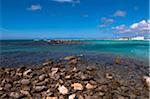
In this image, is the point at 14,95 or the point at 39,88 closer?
the point at 14,95

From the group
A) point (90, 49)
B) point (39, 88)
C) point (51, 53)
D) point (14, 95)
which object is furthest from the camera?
point (90, 49)

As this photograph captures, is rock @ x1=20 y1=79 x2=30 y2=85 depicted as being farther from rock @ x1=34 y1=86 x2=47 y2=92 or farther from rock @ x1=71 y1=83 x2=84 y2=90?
rock @ x1=71 y1=83 x2=84 y2=90

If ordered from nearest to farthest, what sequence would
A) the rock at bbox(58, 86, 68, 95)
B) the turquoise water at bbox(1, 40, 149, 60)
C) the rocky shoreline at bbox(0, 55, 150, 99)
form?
the rocky shoreline at bbox(0, 55, 150, 99)
the rock at bbox(58, 86, 68, 95)
the turquoise water at bbox(1, 40, 149, 60)

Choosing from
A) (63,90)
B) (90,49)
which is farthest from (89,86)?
(90,49)

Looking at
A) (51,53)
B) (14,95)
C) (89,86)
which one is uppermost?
(51,53)

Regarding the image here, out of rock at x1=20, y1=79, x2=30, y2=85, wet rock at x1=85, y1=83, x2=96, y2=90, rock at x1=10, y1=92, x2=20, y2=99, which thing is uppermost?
rock at x1=20, y1=79, x2=30, y2=85

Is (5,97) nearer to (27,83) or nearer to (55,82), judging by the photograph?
(27,83)

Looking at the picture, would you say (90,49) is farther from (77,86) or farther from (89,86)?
(77,86)

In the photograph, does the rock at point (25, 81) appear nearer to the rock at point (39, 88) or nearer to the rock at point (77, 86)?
the rock at point (39, 88)

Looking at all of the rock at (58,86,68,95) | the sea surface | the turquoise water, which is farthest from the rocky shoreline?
the turquoise water

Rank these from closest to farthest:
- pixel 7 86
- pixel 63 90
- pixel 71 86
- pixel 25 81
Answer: pixel 63 90 → pixel 71 86 → pixel 7 86 → pixel 25 81

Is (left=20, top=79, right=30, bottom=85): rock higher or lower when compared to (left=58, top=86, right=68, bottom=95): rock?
higher

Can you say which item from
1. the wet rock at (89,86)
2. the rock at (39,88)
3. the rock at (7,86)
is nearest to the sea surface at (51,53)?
the rock at (7,86)

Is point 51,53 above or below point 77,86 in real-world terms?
above
